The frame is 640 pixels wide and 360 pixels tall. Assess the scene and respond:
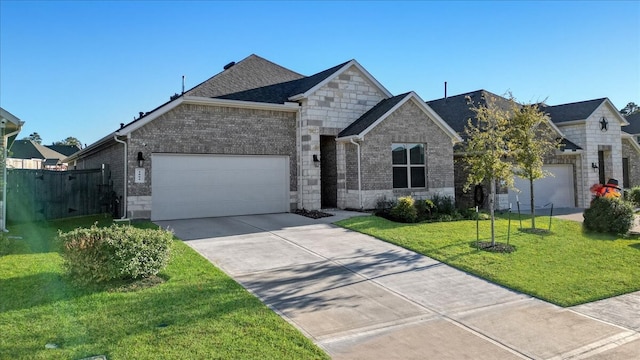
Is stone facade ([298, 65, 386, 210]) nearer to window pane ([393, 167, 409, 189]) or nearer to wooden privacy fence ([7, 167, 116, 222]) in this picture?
window pane ([393, 167, 409, 189])

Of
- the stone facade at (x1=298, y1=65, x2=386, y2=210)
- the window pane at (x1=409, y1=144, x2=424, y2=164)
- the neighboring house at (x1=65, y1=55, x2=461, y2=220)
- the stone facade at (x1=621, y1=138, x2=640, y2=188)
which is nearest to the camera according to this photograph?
the neighboring house at (x1=65, y1=55, x2=461, y2=220)

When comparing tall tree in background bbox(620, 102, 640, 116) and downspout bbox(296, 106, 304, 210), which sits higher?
tall tree in background bbox(620, 102, 640, 116)

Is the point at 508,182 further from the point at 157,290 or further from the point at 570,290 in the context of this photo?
the point at 157,290

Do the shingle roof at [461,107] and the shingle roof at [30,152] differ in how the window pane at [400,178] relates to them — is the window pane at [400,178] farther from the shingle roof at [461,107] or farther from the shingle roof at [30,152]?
the shingle roof at [30,152]

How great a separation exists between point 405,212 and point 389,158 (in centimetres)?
305

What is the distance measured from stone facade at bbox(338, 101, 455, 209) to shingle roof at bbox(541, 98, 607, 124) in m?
9.11

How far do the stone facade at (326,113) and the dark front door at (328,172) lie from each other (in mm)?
766

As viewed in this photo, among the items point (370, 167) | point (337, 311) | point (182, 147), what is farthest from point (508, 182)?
point (182, 147)

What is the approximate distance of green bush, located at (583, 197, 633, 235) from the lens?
13.5 m

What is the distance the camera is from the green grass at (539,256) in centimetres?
814

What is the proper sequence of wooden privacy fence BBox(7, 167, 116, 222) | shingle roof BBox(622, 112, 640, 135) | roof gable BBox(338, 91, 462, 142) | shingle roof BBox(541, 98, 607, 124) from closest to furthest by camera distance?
1. wooden privacy fence BBox(7, 167, 116, 222)
2. roof gable BBox(338, 91, 462, 142)
3. shingle roof BBox(541, 98, 607, 124)
4. shingle roof BBox(622, 112, 640, 135)

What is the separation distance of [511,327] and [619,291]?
3468 mm

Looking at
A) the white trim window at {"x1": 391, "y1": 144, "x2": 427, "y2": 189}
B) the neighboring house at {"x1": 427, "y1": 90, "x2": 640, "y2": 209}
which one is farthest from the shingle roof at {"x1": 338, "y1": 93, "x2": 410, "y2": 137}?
the neighboring house at {"x1": 427, "y1": 90, "x2": 640, "y2": 209}

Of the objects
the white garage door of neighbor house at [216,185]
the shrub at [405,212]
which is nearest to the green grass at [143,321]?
the white garage door of neighbor house at [216,185]
